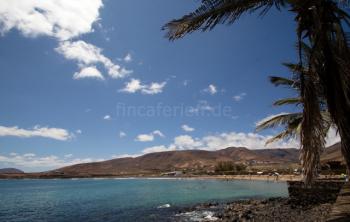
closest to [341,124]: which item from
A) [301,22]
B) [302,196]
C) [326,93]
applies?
[326,93]

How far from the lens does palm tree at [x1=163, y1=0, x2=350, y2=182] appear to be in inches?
216

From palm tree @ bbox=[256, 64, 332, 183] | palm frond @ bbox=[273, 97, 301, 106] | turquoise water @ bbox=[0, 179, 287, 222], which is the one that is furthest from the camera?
turquoise water @ bbox=[0, 179, 287, 222]

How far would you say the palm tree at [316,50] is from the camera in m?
5.48

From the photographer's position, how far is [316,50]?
5660 mm

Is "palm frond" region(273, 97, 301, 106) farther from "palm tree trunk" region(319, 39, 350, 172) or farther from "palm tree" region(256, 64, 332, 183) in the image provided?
"palm tree trunk" region(319, 39, 350, 172)

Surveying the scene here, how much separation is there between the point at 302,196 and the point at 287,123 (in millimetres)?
12772

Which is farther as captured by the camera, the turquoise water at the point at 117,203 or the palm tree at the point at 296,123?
the turquoise water at the point at 117,203

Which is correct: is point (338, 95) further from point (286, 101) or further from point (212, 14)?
point (286, 101)

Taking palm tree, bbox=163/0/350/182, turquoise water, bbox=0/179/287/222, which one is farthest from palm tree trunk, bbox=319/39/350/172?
turquoise water, bbox=0/179/287/222

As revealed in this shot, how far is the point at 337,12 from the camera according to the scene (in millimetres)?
6020

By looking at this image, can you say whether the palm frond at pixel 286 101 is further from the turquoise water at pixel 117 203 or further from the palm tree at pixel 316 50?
the turquoise water at pixel 117 203

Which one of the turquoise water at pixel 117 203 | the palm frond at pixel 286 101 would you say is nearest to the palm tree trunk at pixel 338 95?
the palm frond at pixel 286 101

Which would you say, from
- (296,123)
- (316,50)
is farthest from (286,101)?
(316,50)

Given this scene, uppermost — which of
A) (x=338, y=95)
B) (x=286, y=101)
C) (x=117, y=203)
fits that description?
(x=286, y=101)
